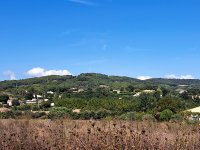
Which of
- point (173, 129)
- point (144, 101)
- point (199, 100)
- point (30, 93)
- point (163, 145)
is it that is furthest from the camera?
point (30, 93)

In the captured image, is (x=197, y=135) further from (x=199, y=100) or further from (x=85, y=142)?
(x=199, y=100)

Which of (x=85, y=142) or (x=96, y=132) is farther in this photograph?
(x=96, y=132)

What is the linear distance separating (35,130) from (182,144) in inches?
127

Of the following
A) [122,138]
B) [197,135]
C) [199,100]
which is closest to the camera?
[122,138]

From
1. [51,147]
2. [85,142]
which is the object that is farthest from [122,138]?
[51,147]

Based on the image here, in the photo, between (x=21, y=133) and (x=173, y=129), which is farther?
(x=173, y=129)

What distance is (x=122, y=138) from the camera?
6.01 m

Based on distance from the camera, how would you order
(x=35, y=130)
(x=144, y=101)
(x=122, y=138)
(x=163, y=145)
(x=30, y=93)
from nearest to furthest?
(x=122, y=138)
(x=163, y=145)
(x=35, y=130)
(x=144, y=101)
(x=30, y=93)

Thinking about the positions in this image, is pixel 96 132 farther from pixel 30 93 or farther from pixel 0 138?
pixel 30 93

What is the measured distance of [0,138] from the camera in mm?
6906

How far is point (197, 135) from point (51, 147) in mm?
2699

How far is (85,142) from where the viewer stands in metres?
6.23

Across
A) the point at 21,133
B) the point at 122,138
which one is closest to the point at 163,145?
the point at 122,138

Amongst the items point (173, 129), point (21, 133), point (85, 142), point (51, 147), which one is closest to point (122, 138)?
point (85, 142)
